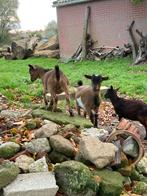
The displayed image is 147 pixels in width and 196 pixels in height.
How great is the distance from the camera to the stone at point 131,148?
344 inches

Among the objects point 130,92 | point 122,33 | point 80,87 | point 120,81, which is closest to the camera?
point 80,87

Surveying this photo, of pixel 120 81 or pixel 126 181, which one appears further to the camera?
pixel 120 81

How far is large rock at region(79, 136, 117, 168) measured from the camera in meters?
7.84

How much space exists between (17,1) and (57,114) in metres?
44.3

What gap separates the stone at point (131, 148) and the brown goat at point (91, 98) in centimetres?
155

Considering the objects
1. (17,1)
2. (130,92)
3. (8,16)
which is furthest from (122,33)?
(17,1)

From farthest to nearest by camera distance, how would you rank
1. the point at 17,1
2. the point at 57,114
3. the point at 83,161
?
the point at 17,1 → the point at 57,114 → the point at 83,161

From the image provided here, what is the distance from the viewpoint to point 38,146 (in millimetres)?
8102

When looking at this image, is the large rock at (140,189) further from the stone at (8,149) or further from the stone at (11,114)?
the stone at (11,114)

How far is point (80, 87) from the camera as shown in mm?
11281

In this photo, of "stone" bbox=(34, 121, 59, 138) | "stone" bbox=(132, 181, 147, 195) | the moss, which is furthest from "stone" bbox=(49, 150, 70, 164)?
the moss

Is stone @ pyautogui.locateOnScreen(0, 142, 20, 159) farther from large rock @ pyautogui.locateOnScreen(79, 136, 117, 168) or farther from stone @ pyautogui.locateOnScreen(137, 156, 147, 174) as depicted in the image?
stone @ pyautogui.locateOnScreen(137, 156, 147, 174)

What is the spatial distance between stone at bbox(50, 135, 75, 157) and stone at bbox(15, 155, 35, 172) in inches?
19.1

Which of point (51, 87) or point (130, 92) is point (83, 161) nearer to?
point (51, 87)
